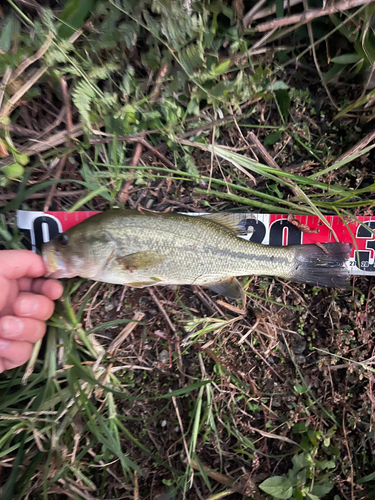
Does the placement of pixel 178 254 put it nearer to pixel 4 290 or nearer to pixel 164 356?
pixel 164 356

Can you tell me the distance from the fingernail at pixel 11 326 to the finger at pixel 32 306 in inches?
2.5

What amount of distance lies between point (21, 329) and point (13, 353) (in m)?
0.21

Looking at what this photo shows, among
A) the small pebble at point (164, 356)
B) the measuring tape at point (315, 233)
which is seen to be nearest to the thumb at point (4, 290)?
the small pebble at point (164, 356)

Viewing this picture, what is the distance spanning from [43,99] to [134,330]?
201cm

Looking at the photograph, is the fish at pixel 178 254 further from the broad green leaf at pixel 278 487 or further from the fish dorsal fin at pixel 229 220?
the broad green leaf at pixel 278 487

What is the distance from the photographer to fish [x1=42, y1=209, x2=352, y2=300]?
212 centimetres

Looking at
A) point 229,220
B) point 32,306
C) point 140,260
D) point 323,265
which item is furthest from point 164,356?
point 323,265

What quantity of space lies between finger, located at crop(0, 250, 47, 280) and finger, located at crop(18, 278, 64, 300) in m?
0.11

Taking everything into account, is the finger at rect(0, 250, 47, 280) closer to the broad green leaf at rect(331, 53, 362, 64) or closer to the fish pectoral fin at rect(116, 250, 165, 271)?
the fish pectoral fin at rect(116, 250, 165, 271)

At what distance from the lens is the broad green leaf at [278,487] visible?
7.80ft

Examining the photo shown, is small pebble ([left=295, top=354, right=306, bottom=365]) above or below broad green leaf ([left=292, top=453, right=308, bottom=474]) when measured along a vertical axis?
above

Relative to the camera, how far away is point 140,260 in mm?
2154

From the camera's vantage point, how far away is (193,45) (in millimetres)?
2043

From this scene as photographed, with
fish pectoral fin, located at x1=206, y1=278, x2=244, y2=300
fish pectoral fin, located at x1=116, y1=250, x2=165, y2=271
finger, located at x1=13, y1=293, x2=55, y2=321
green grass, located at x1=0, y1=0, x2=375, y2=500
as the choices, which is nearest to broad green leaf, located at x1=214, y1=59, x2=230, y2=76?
green grass, located at x1=0, y1=0, x2=375, y2=500
